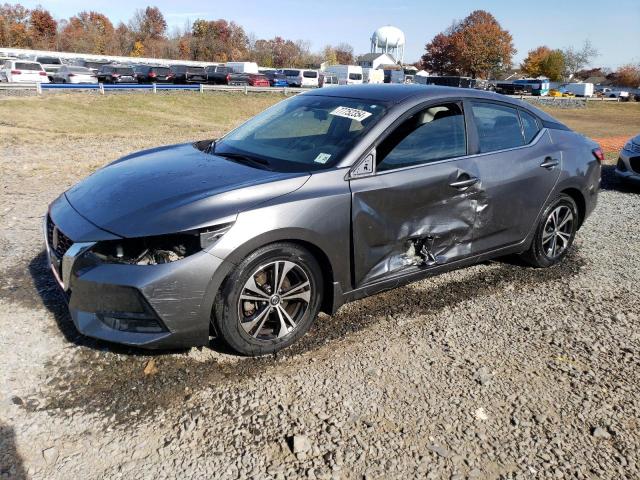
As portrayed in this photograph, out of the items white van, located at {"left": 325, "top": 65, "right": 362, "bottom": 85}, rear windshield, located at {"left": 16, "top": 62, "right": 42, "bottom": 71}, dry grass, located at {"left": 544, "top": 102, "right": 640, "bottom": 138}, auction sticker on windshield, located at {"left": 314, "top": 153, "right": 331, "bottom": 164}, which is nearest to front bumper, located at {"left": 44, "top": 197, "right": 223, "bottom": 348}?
auction sticker on windshield, located at {"left": 314, "top": 153, "right": 331, "bottom": 164}

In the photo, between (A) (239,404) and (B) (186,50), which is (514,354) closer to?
(A) (239,404)

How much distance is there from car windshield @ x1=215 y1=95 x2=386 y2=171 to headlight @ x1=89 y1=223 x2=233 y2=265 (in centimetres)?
83

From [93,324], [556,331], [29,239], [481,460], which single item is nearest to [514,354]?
[556,331]

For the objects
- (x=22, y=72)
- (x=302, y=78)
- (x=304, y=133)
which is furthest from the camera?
(x=302, y=78)

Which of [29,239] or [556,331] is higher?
[29,239]

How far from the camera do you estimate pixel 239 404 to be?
283cm

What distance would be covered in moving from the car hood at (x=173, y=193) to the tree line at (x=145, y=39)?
90.2 metres

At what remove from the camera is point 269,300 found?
3184mm

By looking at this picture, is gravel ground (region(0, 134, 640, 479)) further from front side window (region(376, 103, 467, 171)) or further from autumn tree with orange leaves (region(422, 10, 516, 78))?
autumn tree with orange leaves (region(422, 10, 516, 78))

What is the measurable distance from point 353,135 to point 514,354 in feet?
6.06

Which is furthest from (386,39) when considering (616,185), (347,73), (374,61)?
(616,185)

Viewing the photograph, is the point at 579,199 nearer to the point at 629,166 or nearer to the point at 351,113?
the point at 351,113

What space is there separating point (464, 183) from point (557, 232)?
1596mm

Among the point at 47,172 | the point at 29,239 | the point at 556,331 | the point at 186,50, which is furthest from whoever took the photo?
the point at 186,50
